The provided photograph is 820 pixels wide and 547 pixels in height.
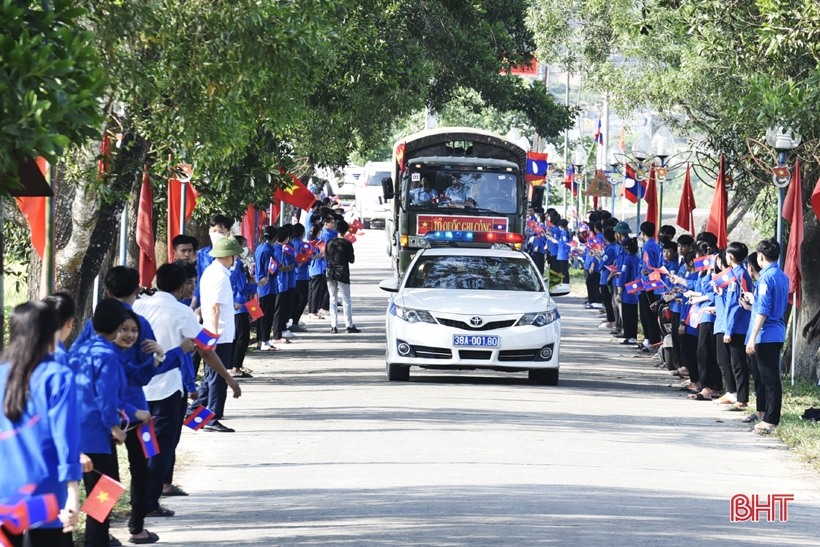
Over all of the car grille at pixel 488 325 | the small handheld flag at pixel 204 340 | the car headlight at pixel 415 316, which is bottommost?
the car grille at pixel 488 325

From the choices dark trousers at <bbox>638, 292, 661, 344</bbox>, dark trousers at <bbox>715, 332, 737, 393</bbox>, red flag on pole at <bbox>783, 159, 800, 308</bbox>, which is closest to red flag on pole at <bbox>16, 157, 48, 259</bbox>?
dark trousers at <bbox>715, 332, 737, 393</bbox>

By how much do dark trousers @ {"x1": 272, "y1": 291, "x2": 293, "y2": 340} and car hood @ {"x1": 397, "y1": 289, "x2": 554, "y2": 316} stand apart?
4.72m

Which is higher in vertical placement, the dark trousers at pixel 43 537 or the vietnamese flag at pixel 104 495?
the vietnamese flag at pixel 104 495

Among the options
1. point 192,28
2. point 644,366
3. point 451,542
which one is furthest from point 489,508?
point 644,366

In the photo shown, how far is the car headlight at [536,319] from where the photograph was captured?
1764 cm

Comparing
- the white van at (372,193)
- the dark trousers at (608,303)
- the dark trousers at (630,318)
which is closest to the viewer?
the dark trousers at (630,318)

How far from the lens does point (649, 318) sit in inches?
912

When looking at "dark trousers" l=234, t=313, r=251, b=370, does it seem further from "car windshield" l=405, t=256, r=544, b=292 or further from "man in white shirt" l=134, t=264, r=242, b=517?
"man in white shirt" l=134, t=264, r=242, b=517

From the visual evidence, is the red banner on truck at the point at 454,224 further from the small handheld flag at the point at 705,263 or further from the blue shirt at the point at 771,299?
the blue shirt at the point at 771,299

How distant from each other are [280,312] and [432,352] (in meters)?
6.01

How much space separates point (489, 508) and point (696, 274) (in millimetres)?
8695

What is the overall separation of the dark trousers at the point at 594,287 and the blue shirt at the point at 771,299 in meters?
17.2

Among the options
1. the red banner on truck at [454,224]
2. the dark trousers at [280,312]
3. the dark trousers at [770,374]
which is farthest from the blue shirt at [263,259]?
the dark trousers at [770,374]

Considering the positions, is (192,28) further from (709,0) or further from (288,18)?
(709,0)
